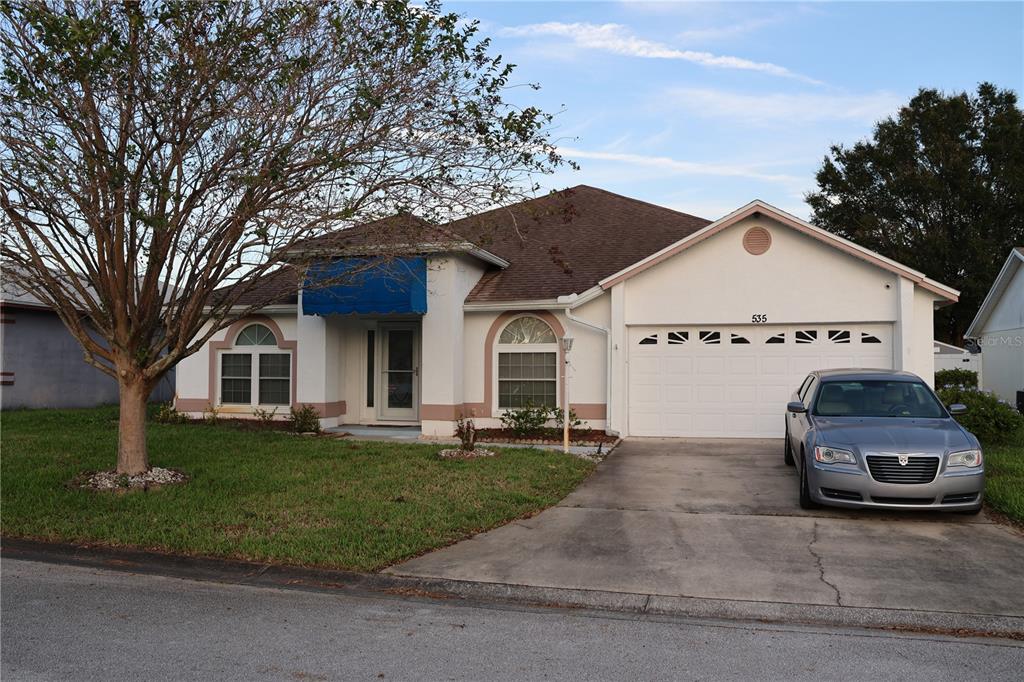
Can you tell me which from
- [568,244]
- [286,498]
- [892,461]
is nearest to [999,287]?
[568,244]

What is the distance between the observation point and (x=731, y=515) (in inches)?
356

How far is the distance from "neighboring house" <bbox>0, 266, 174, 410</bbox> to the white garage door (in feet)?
51.7

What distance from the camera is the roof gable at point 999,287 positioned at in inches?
899

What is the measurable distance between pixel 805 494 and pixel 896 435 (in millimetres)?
1159

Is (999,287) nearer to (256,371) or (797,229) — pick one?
(797,229)

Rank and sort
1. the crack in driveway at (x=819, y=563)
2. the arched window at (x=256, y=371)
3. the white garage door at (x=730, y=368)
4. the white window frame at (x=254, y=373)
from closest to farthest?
1. the crack in driveway at (x=819, y=563)
2. the white garage door at (x=730, y=368)
3. the white window frame at (x=254, y=373)
4. the arched window at (x=256, y=371)

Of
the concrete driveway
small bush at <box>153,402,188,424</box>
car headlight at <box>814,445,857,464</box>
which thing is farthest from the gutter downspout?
small bush at <box>153,402,188,424</box>

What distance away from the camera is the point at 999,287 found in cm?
2470

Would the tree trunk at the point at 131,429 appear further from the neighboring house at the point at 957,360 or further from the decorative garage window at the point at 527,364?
the neighboring house at the point at 957,360

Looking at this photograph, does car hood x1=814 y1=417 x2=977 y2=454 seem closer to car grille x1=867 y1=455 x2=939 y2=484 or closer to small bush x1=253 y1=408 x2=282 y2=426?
car grille x1=867 y1=455 x2=939 y2=484

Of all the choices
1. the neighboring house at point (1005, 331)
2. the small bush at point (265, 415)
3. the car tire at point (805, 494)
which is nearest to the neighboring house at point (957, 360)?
the neighboring house at point (1005, 331)

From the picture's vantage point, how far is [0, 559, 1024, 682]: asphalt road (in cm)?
481

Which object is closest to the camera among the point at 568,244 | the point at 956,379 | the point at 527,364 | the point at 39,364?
the point at 527,364

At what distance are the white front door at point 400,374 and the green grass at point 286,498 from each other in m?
3.64
